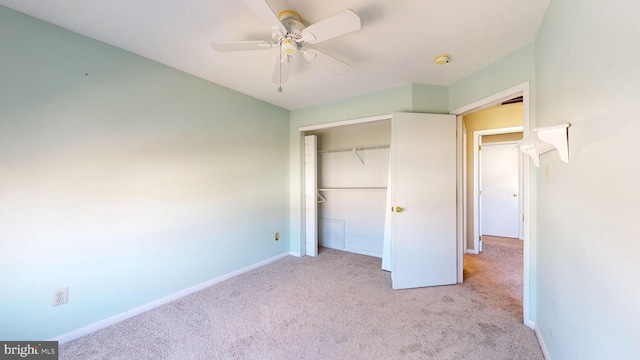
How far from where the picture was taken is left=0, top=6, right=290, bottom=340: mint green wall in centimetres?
173

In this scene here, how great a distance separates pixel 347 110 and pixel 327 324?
2606 millimetres

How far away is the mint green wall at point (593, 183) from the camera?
827 millimetres

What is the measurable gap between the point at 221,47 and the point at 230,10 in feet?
0.80

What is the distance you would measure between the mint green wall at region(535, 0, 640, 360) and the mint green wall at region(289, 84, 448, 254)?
131 cm

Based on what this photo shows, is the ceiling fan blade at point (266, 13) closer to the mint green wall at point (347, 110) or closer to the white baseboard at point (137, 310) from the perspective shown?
the mint green wall at point (347, 110)

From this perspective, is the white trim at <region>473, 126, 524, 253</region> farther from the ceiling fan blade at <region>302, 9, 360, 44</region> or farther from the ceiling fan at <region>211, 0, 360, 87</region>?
the ceiling fan blade at <region>302, 9, 360, 44</region>

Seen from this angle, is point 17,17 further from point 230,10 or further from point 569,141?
point 569,141

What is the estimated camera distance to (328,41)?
206 centimetres

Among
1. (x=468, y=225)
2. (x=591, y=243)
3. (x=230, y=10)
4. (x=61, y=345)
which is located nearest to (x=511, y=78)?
(x=591, y=243)

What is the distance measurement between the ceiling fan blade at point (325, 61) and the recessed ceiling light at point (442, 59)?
3.15 feet

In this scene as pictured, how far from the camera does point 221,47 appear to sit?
1.75m

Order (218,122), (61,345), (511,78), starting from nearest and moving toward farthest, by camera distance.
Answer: (61,345) < (511,78) < (218,122)

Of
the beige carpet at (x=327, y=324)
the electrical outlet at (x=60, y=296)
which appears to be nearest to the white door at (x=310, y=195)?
the beige carpet at (x=327, y=324)

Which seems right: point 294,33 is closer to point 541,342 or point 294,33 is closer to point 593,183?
point 593,183
